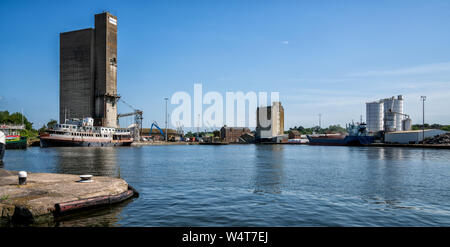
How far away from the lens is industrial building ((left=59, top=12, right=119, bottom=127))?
460 feet

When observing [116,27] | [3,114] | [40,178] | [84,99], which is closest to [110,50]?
[116,27]

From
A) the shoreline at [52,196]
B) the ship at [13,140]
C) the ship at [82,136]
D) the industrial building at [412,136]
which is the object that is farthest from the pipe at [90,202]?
the industrial building at [412,136]

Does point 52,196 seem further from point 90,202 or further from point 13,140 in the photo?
point 13,140

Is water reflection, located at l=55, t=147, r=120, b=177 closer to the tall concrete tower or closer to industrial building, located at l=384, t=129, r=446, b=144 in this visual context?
the tall concrete tower

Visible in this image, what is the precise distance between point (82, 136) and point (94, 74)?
42.8 m

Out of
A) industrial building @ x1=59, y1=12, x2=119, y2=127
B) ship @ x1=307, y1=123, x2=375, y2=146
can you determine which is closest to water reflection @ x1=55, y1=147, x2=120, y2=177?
industrial building @ x1=59, y1=12, x2=119, y2=127

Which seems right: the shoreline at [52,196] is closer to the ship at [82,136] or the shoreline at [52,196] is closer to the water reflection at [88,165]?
the water reflection at [88,165]

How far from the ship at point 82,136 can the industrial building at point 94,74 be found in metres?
13.9

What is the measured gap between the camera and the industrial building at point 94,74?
140250mm

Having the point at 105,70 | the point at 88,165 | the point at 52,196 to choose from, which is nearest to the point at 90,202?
the point at 52,196

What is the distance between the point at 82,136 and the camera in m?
112

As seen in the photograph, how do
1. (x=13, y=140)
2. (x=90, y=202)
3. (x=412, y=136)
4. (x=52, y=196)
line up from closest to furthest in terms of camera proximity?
(x=52, y=196), (x=90, y=202), (x=13, y=140), (x=412, y=136)

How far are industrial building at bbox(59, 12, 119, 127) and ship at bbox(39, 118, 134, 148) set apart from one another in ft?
45.6
